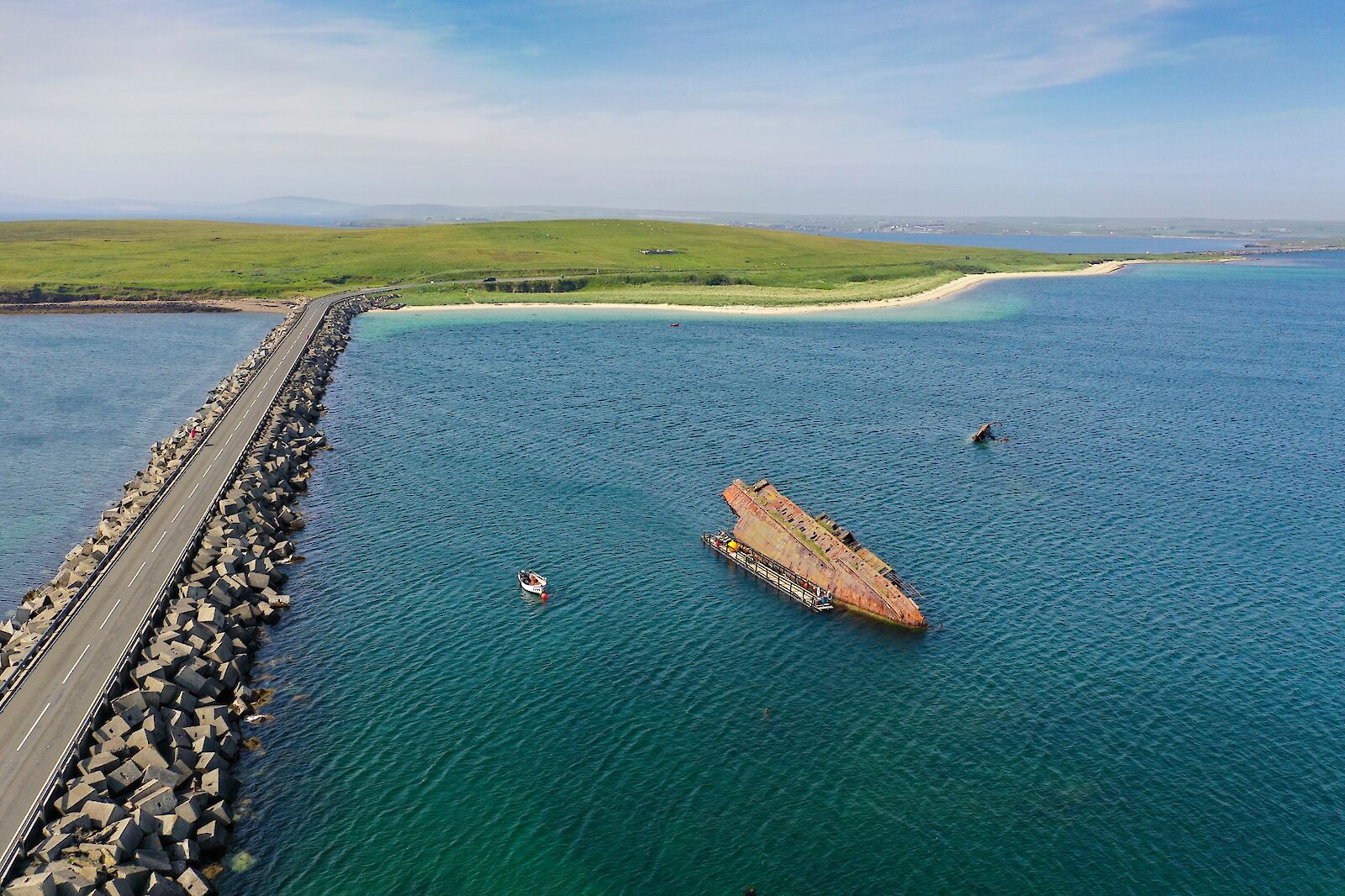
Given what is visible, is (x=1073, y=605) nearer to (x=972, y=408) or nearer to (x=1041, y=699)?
(x=1041, y=699)

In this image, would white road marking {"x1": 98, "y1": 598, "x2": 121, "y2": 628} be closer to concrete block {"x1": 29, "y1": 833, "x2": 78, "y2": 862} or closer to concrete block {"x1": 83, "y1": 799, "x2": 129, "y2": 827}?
concrete block {"x1": 83, "y1": 799, "x2": 129, "y2": 827}

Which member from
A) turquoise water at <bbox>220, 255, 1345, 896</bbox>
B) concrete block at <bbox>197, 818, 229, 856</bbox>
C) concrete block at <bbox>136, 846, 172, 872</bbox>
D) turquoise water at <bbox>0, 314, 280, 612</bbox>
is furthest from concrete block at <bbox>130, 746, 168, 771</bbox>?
turquoise water at <bbox>0, 314, 280, 612</bbox>

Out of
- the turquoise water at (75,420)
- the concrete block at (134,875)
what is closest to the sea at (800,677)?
the concrete block at (134,875)

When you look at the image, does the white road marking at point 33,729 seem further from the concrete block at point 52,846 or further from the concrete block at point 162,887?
the concrete block at point 162,887

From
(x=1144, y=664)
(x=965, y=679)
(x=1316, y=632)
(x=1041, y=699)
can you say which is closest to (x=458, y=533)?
(x=965, y=679)

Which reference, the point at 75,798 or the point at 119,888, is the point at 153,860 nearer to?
the point at 119,888

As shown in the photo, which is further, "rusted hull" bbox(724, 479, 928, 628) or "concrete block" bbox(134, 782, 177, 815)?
"rusted hull" bbox(724, 479, 928, 628)

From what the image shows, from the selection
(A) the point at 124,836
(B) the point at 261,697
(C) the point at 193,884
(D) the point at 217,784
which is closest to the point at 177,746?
(D) the point at 217,784
